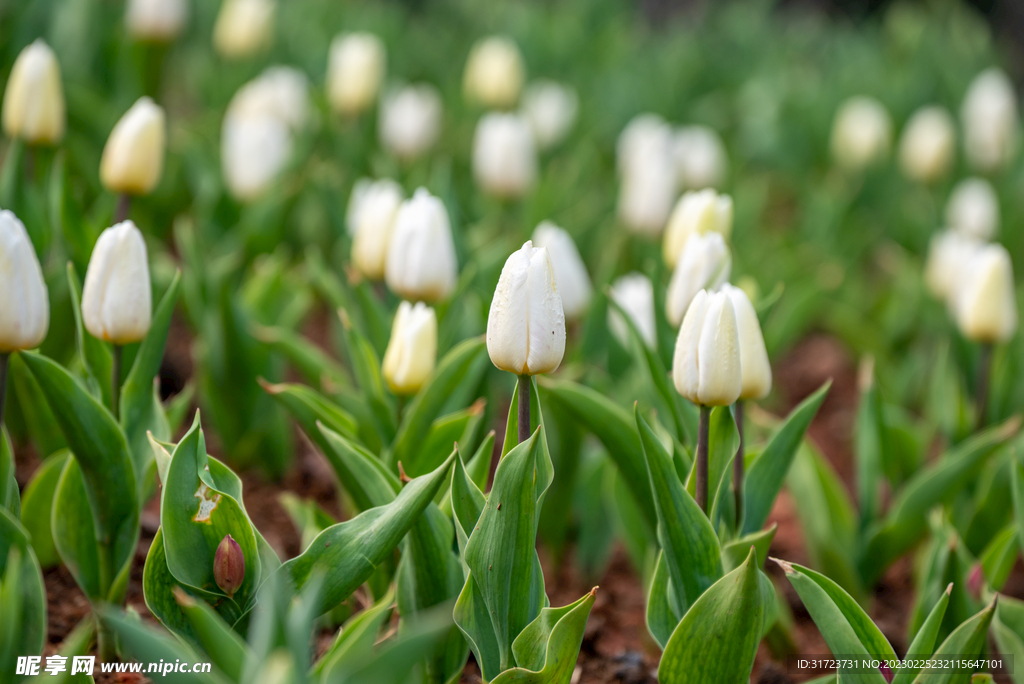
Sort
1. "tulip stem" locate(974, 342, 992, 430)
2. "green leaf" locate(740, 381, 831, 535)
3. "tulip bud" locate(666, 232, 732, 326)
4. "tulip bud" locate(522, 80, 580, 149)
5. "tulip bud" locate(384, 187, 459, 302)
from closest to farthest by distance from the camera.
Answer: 1. "green leaf" locate(740, 381, 831, 535)
2. "tulip bud" locate(666, 232, 732, 326)
3. "tulip bud" locate(384, 187, 459, 302)
4. "tulip stem" locate(974, 342, 992, 430)
5. "tulip bud" locate(522, 80, 580, 149)

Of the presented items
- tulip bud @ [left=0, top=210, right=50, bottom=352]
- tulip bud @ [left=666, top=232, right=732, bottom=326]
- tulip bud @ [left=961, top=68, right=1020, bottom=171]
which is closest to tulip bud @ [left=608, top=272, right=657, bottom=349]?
tulip bud @ [left=666, top=232, right=732, bottom=326]

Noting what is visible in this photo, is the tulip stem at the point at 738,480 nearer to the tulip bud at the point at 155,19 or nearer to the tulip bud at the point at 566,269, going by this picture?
the tulip bud at the point at 566,269

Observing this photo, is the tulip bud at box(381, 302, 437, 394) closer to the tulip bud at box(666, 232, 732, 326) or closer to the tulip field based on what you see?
the tulip field

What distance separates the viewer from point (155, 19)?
3.13 meters

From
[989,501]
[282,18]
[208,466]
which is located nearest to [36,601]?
[208,466]

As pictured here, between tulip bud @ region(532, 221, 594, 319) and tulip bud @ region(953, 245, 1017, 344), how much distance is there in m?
0.84

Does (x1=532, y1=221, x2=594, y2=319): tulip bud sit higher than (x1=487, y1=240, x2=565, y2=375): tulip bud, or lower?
lower

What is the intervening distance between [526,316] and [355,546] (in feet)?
1.25

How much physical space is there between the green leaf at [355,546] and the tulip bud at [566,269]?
816mm

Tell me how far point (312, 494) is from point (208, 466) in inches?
39.3

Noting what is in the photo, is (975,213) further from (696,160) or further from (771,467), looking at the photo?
(771,467)

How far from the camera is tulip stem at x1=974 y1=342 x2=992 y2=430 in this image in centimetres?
198

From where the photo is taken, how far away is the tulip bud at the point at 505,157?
9.16 ft

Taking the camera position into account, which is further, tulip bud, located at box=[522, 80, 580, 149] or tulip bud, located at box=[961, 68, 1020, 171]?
tulip bud, located at box=[961, 68, 1020, 171]
